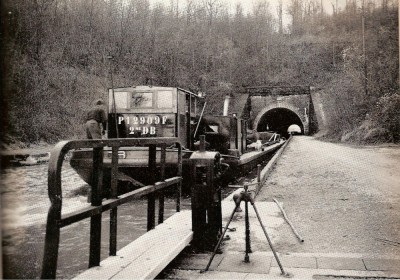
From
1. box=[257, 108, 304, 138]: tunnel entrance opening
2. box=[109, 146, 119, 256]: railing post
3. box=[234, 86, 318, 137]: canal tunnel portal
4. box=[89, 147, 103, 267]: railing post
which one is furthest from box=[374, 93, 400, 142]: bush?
box=[257, 108, 304, 138]: tunnel entrance opening

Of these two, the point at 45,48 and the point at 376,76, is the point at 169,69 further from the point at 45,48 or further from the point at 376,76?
the point at 376,76

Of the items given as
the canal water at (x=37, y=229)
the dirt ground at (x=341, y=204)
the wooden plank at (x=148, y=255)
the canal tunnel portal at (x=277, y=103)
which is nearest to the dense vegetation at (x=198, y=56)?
the canal water at (x=37, y=229)

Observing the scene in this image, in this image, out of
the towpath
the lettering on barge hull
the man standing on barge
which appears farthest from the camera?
the lettering on barge hull

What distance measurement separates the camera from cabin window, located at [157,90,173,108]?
9.93 m

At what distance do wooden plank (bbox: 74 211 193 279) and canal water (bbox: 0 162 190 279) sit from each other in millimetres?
653

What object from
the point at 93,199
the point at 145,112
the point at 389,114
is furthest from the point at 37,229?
the point at 389,114

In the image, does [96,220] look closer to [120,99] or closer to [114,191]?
[114,191]

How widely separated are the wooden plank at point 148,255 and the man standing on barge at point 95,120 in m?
5.45

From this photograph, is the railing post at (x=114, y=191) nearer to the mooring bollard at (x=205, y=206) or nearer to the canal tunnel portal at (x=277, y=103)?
the mooring bollard at (x=205, y=206)

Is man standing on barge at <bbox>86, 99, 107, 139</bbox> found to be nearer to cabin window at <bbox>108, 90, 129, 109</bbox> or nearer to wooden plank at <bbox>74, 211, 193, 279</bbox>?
cabin window at <bbox>108, 90, 129, 109</bbox>

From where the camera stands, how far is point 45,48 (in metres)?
21.7

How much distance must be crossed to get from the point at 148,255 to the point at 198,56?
3650cm

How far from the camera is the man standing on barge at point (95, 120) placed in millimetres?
9438

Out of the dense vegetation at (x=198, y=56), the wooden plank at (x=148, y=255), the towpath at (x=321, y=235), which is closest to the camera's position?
the wooden plank at (x=148, y=255)
